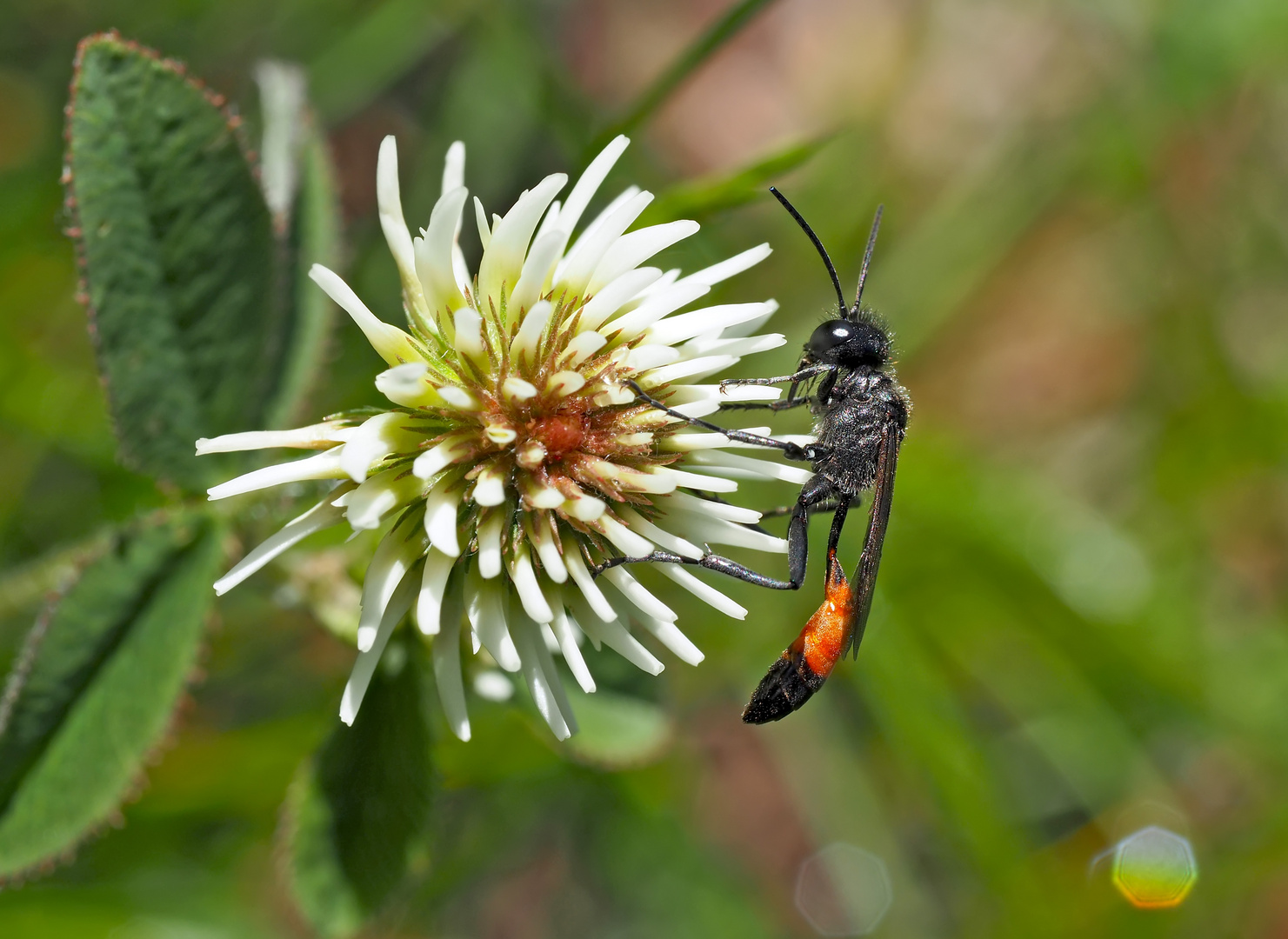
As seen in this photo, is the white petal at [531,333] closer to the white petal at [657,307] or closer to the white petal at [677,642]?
the white petal at [657,307]

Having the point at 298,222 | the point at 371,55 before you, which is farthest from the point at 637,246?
the point at 371,55

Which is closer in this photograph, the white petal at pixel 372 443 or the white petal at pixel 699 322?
the white petal at pixel 372 443

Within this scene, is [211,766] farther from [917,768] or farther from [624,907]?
[917,768]

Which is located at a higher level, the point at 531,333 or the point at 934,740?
the point at 531,333

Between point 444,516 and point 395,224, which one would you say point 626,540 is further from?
point 395,224

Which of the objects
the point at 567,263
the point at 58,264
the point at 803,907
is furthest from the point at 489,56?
the point at 803,907

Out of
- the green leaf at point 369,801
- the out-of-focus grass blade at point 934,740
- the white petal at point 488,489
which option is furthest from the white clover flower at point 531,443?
the out-of-focus grass blade at point 934,740
